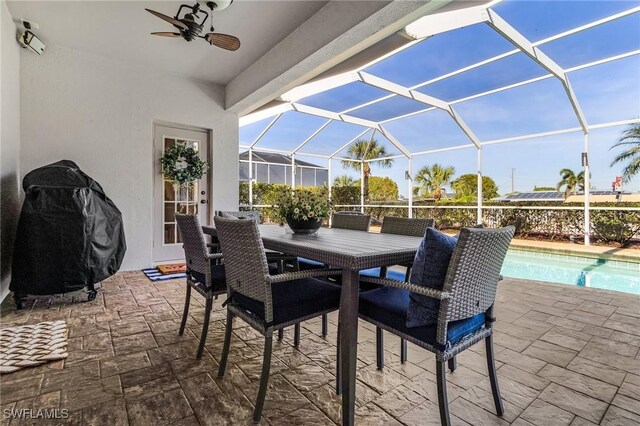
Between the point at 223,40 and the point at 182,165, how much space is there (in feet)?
7.57

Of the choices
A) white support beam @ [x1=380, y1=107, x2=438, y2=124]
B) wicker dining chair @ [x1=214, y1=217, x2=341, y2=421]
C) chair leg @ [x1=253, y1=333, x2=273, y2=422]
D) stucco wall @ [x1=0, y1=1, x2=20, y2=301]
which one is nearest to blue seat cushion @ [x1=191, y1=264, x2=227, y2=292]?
wicker dining chair @ [x1=214, y1=217, x2=341, y2=421]

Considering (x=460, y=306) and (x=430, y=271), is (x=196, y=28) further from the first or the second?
(x=460, y=306)

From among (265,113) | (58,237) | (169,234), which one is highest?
(265,113)

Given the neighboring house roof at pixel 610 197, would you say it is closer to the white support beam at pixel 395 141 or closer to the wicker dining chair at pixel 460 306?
the white support beam at pixel 395 141

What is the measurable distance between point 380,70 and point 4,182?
4856 mm

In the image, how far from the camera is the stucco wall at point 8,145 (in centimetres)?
308

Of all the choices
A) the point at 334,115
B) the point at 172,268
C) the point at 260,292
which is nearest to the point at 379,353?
the point at 260,292

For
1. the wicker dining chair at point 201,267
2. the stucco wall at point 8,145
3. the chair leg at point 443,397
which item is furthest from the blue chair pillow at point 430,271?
the stucco wall at point 8,145

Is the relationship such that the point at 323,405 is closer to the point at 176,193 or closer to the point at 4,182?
the point at 4,182

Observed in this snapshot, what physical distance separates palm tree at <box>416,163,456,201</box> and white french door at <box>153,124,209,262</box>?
8.07m

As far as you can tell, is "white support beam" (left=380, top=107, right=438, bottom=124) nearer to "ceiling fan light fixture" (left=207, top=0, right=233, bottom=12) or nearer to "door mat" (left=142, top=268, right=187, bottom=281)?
"ceiling fan light fixture" (left=207, top=0, right=233, bottom=12)

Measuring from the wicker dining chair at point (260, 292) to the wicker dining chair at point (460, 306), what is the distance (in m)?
0.30

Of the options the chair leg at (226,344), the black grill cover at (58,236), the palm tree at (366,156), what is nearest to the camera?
the chair leg at (226,344)

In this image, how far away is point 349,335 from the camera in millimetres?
1456
